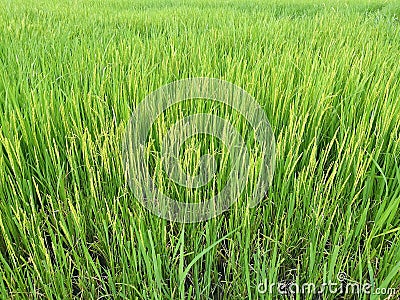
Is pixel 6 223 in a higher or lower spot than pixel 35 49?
lower

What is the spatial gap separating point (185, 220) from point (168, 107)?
1.18ft

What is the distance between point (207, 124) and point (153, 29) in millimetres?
1400

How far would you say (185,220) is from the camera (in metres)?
0.66

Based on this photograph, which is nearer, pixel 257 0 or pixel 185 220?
pixel 185 220

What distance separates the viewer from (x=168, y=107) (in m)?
0.93

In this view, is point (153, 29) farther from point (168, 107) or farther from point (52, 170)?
point (52, 170)

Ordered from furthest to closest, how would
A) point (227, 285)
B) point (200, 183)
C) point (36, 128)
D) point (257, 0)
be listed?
point (257, 0) → point (36, 128) → point (200, 183) → point (227, 285)

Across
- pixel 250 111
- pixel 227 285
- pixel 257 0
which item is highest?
pixel 257 0

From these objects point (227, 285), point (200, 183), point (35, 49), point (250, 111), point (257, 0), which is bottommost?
point (227, 285)

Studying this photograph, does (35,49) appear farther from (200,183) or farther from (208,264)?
(208,264)

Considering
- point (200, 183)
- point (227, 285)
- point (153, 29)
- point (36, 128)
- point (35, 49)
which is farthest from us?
point (153, 29)

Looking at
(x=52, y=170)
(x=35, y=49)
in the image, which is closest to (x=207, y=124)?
(x=52, y=170)

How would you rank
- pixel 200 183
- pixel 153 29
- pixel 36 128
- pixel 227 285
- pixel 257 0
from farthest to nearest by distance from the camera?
pixel 257 0 → pixel 153 29 → pixel 36 128 → pixel 200 183 → pixel 227 285

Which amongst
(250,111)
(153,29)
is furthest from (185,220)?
(153,29)
